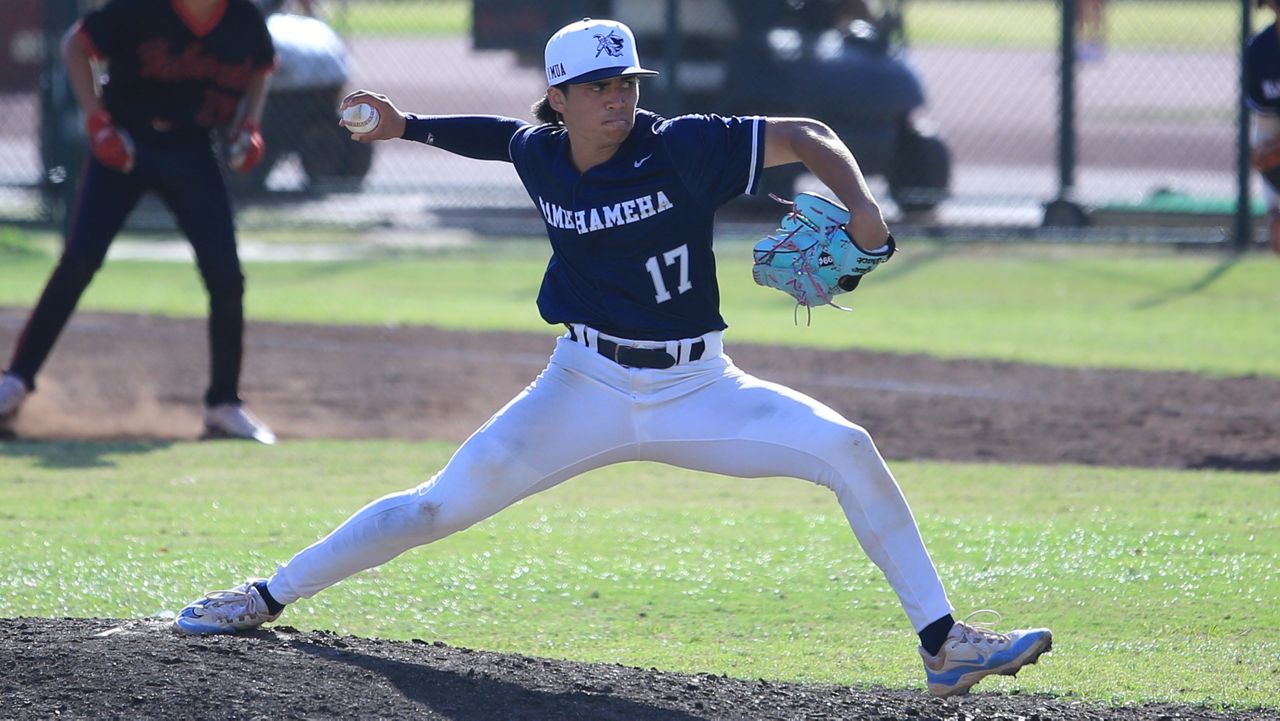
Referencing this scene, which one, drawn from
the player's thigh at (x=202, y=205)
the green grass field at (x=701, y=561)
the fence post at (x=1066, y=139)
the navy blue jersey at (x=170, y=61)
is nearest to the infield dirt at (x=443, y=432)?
the green grass field at (x=701, y=561)

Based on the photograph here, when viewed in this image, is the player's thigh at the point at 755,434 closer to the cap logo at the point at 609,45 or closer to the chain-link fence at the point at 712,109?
the cap logo at the point at 609,45

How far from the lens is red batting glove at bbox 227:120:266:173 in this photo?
7637mm

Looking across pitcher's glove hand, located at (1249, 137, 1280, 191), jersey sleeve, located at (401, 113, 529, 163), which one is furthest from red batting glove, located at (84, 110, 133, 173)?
pitcher's glove hand, located at (1249, 137, 1280, 191)

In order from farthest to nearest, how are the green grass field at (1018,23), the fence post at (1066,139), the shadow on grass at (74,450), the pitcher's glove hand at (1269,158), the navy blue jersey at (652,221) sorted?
the green grass field at (1018,23), the fence post at (1066,139), the pitcher's glove hand at (1269,158), the shadow on grass at (74,450), the navy blue jersey at (652,221)

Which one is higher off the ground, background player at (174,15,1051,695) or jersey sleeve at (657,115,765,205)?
jersey sleeve at (657,115,765,205)

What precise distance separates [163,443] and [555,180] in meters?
3.89

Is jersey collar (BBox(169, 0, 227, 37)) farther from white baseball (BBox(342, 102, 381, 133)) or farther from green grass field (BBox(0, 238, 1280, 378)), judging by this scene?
green grass field (BBox(0, 238, 1280, 378))

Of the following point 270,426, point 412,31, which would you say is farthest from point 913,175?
point 412,31

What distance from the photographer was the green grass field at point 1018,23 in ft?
87.1

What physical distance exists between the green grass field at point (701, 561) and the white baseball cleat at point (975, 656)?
1.02 feet

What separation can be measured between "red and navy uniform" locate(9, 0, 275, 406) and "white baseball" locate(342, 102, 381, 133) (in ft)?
10.2

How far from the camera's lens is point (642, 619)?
5000mm

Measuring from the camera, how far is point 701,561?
222 inches

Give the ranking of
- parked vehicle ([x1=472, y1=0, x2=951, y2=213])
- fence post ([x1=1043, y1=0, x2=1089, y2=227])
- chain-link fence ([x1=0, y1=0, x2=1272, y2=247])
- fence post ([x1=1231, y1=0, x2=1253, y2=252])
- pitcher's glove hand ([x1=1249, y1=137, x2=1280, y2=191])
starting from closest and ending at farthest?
1. pitcher's glove hand ([x1=1249, y1=137, x2=1280, y2=191])
2. fence post ([x1=1231, y1=0, x2=1253, y2=252])
3. fence post ([x1=1043, y1=0, x2=1089, y2=227])
4. chain-link fence ([x1=0, y1=0, x2=1272, y2=247])
5. parked vehicle ([x1=472, y1=0, x2=951, y2=213])
